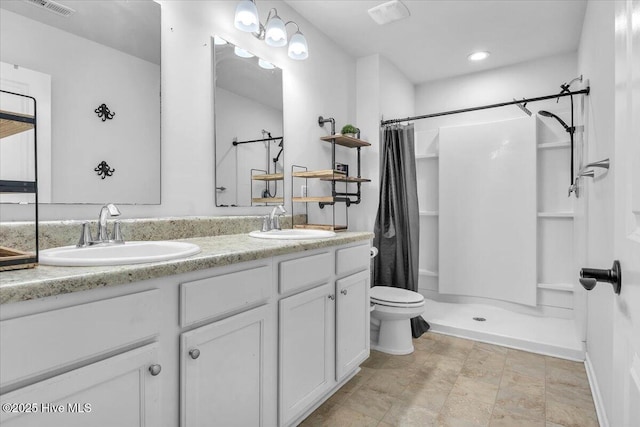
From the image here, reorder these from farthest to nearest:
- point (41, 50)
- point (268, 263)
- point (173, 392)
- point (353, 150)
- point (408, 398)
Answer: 1. point (353, 150)
2. point (408, 398)
3. point (268, 263)
4. point (41, 50)
5. point (173, 392)

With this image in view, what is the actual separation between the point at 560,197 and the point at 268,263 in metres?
2.92

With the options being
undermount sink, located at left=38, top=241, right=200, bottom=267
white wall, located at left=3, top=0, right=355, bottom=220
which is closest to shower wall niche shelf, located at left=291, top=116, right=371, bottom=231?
white wall, located at left=3, top=0, right=355, bottom=220

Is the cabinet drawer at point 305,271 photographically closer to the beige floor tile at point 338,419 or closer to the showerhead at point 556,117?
the beige floor tile at point 338,419

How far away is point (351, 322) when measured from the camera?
6.44ft

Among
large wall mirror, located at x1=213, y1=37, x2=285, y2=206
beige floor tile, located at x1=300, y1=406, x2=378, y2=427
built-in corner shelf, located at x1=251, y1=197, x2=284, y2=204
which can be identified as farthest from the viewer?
built-in corner shelf, located at x1=251, y1=197, x2=284, y2=204

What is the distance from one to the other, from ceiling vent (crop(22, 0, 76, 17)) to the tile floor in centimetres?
201

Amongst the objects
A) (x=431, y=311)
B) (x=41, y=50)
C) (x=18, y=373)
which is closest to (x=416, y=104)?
(x=431, y=311)

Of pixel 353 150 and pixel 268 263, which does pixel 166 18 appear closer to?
pixel 268 263

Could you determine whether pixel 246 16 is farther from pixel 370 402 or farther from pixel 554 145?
pixel 554 145

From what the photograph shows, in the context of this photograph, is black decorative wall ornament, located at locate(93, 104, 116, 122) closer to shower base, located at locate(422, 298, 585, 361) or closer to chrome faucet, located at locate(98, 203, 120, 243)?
chrome faucet, located at locate(98, 203, 120, 243)

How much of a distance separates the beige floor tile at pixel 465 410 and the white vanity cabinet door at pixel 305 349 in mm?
601

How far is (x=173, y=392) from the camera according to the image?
3.36 feet

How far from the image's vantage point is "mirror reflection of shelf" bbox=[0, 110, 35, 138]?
0.87 m

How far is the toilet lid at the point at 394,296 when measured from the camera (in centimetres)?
241
